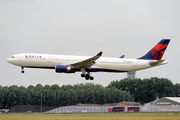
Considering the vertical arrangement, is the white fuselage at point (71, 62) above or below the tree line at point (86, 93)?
above

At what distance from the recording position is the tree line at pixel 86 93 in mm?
126688

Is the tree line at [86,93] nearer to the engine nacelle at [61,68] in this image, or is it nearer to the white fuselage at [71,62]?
the white fuselage at [71,62]

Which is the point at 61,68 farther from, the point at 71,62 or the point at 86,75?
the point at 86,75

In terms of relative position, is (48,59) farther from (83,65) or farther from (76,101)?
(76,101)

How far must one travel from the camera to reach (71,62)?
2616 inches

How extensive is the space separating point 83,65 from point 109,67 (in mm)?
4953

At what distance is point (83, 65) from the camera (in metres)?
66.1

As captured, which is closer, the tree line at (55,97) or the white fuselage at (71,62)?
the white fuselage at (71,62)

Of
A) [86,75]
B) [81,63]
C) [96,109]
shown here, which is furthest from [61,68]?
[96,109]

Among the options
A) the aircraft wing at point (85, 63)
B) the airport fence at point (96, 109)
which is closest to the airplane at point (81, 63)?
the aircraft wing at point (85, 63)

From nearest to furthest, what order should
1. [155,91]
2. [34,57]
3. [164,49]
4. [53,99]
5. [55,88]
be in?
[34,57] < [164,49] < [53,99] < [55,88] < [155,91]

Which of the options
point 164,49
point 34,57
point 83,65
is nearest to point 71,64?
point 83,65

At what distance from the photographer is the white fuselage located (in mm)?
65188

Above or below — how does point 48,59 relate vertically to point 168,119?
above
